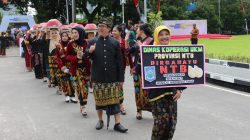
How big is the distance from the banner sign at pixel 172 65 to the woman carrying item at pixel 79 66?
11.4 ft

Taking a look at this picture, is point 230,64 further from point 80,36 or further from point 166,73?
point 166,73

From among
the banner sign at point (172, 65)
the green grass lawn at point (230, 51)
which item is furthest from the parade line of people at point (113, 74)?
the green grass lawn at point (230, 51)

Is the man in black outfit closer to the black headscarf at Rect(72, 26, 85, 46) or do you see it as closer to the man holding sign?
the black headscarf at Rect(72, 26, 85, 46)

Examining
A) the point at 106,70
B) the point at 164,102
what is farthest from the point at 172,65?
the point at 106,70

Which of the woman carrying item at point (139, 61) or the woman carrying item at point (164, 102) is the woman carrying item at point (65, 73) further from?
the woman carrying item at point (164, 102)

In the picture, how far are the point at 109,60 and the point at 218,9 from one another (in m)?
63.5

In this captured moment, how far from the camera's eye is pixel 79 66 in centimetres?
844

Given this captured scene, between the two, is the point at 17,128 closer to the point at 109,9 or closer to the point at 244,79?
the point at 244,79

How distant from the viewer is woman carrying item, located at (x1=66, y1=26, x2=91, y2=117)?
8305 mm

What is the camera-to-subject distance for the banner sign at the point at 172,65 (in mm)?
4973

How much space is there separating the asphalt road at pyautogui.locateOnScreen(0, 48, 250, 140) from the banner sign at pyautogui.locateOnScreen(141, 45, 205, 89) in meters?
1.91

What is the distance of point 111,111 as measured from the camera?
721 centimetres

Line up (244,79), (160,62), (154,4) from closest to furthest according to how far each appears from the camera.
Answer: (160,62) → (244,79) → (154,4)

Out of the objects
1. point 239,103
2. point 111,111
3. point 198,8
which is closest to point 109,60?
point 111,111
